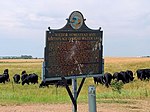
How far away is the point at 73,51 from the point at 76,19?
94cm

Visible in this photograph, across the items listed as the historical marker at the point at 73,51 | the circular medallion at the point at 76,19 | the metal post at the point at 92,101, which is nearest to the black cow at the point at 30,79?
the historical marker at the point at 73,51

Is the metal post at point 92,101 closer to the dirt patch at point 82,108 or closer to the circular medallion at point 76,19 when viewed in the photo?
the circular medallion at point 76,19

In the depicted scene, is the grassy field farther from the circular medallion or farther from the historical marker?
the circular medallion

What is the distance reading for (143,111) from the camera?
1472 cm

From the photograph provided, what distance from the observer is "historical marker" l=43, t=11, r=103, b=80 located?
9875 millimetres

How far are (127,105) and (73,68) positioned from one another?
6.74 metres

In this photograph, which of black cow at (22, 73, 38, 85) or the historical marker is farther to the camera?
black cow at (22, 73, 38, 85)

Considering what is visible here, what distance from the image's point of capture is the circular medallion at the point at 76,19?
10.4 m

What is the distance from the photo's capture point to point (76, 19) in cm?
1052

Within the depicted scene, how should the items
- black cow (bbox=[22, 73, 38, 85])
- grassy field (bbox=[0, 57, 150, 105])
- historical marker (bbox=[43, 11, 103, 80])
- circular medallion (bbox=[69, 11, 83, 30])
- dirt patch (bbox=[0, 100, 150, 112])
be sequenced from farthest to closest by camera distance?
black cow (bbox=[22, 73, 38, 85]) → grassy field (bbox=[0, 57, 150, 105]) → dirt patch (bbox=[0, 100, 150, 112]) → circular medallion (bbox=[69, 11, 83, 30]) → historical marker (bbox=[43, 11, 103, 80])

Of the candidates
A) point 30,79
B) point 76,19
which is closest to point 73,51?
point 76,19

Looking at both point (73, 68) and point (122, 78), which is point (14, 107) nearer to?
point (73, 68)

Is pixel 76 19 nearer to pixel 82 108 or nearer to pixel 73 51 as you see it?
pixel 73 51

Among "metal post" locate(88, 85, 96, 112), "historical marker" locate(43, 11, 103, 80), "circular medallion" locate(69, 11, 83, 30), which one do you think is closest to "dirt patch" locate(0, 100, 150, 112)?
"historical marker" locate(43, 11, 103, 80)
